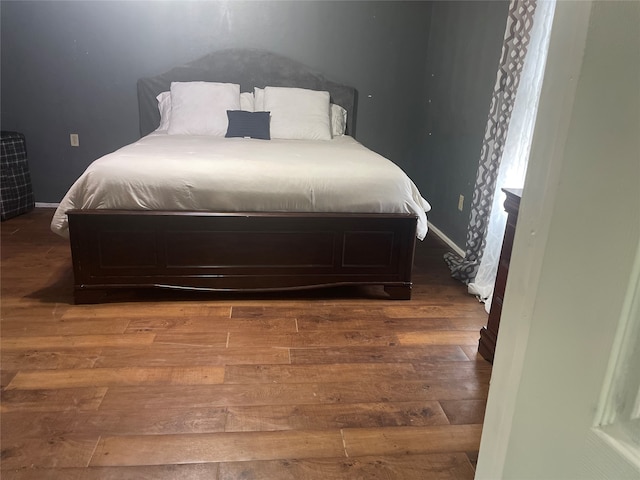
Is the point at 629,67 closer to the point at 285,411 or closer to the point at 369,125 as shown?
the point at 285,411

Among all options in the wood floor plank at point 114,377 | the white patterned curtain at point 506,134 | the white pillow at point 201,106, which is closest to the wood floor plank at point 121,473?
the wood floor plank at point 114,377

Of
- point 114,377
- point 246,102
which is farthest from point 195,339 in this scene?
point 246,102

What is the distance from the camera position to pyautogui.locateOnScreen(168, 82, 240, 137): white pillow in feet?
11.8

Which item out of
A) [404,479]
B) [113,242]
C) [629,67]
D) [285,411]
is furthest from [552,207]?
[113,242]

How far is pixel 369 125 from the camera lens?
170 inches

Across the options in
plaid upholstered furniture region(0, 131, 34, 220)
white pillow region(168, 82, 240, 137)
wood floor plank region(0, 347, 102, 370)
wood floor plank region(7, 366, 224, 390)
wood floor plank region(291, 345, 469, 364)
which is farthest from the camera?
plaid upholstered furniture region(0, 131, 34, 220)

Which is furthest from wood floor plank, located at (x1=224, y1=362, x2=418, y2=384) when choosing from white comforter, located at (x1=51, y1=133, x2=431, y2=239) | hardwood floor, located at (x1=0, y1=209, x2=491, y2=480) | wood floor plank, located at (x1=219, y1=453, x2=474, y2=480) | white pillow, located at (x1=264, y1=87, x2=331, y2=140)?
white pillow, located at (x1=264, y1=87, x2=331, y2=140)

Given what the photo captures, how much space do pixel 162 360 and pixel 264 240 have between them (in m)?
0.77

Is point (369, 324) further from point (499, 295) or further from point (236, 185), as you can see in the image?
point (236, 185)

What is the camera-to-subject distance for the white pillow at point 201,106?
359cm

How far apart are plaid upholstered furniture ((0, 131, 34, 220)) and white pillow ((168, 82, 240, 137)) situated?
49.7 inches

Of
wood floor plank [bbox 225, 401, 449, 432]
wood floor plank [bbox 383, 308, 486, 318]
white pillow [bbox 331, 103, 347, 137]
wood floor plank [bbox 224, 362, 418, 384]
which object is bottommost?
wood floor plank [bbox 383, 308, 486, 318]

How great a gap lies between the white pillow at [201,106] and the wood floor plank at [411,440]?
2.60 metres

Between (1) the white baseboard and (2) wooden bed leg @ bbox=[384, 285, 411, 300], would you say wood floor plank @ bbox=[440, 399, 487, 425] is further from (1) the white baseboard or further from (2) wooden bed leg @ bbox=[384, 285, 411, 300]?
(1) the white baseboard
